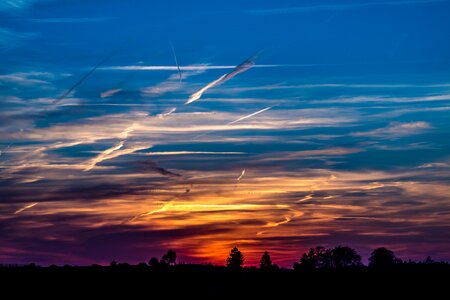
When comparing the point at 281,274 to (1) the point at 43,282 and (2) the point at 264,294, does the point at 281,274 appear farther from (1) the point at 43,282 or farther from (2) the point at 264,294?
(1) the point at 43,282

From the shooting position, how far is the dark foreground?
63719 millimetres

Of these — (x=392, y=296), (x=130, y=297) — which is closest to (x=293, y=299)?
(x=392, y=296)

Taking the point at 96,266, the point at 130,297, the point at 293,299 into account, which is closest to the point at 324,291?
the point at 293,299

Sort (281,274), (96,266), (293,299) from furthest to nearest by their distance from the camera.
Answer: (96,266), (281,274), (293,299)

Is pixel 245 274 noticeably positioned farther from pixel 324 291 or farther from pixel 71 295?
pixel 71 295

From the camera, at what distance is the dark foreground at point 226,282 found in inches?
2509

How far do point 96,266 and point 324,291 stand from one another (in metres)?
29.4

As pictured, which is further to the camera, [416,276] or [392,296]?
[416,276]

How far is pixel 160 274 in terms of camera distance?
76000 millimetres

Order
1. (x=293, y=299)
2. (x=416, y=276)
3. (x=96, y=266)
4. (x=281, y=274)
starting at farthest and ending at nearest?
1. (x=96, y=266)
2. (x=281, y=274)
3. (x=416, y=276)
4. (x=293, y=299)

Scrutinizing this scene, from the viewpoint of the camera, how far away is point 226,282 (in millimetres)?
69875

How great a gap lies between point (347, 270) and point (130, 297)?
22893 mm

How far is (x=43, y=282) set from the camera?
69938 millimetres

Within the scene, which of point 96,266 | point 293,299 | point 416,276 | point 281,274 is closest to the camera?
point 293,299
